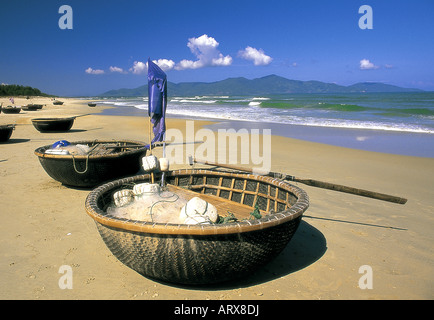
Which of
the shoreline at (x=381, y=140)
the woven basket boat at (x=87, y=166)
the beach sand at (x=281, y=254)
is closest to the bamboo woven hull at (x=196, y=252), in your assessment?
the beach sand at (x=281, y=254)

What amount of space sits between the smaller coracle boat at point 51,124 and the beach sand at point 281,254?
22.3 feet

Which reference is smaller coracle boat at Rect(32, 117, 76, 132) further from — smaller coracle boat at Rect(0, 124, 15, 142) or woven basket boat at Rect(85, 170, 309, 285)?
woven basket boat at Rect(85, 170, 309, 285)

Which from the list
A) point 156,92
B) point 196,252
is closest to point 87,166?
point 156,92

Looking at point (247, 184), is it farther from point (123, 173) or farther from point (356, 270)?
point (123, 173)

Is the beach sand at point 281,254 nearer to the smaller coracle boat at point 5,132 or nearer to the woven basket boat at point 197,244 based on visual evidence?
the woven basket boat at point 197,244

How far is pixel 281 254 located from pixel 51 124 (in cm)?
1207

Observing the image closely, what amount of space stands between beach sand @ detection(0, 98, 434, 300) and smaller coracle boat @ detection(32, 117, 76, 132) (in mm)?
6802

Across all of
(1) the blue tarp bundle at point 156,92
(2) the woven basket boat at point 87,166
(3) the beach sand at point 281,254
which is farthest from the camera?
(1) the blue tarp bundle at point 156,92

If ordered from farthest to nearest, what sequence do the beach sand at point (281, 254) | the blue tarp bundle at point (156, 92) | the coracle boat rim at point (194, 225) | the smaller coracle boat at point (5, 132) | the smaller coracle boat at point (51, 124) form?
the smaller coracle boat at point (51, 124) < the smaller coracle boat at point (5, 132) < the blue tarp bundle at point (156, 92) < the beach sand at point (281, 254) < the coracle boat rim at point (194, 225)

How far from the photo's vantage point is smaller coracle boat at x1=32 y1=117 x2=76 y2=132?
12273 millimetres

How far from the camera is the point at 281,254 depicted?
3.44m

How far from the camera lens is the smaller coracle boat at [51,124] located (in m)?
12.3

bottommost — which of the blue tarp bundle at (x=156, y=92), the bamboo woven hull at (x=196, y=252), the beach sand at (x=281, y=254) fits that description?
the beach sand at (x=281, y=254)

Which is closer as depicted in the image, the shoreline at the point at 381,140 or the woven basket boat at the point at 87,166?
the woven basket boat at the point at 87,166
